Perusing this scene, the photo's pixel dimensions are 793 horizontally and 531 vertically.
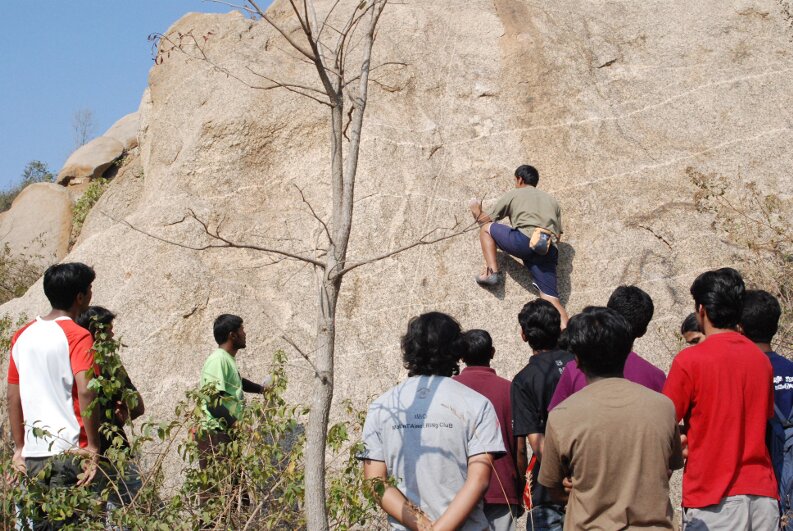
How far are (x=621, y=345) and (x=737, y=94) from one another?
7001mm

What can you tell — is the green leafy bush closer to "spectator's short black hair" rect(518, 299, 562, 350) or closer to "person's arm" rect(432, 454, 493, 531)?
"person's arm" rect(432, 454, 493, 531)

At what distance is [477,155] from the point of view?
8789 millimetres

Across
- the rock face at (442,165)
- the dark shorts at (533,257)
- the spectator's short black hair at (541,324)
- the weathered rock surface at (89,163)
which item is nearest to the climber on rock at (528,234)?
the dark shorts at (533,257)

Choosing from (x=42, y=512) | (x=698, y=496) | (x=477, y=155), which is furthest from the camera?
(x=477, y=155)

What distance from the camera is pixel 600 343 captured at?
10.2 feet

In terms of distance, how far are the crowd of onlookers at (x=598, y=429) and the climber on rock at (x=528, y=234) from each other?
2863mm

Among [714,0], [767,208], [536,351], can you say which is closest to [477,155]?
[767,208]

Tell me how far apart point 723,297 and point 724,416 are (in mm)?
543

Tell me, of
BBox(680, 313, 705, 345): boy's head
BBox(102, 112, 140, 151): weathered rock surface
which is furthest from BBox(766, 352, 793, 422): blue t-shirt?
BBox(102, 112, 140, 151): weathered rock surface

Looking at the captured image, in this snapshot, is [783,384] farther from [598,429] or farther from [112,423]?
[112,423]

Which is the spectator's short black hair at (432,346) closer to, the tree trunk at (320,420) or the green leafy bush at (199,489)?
the tree trunk at (320,420)

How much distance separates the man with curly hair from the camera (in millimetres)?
3244

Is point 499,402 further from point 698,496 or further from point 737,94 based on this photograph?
point 737,94

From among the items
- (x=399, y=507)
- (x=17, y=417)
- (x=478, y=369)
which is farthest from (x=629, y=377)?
(x=17, y=417)
